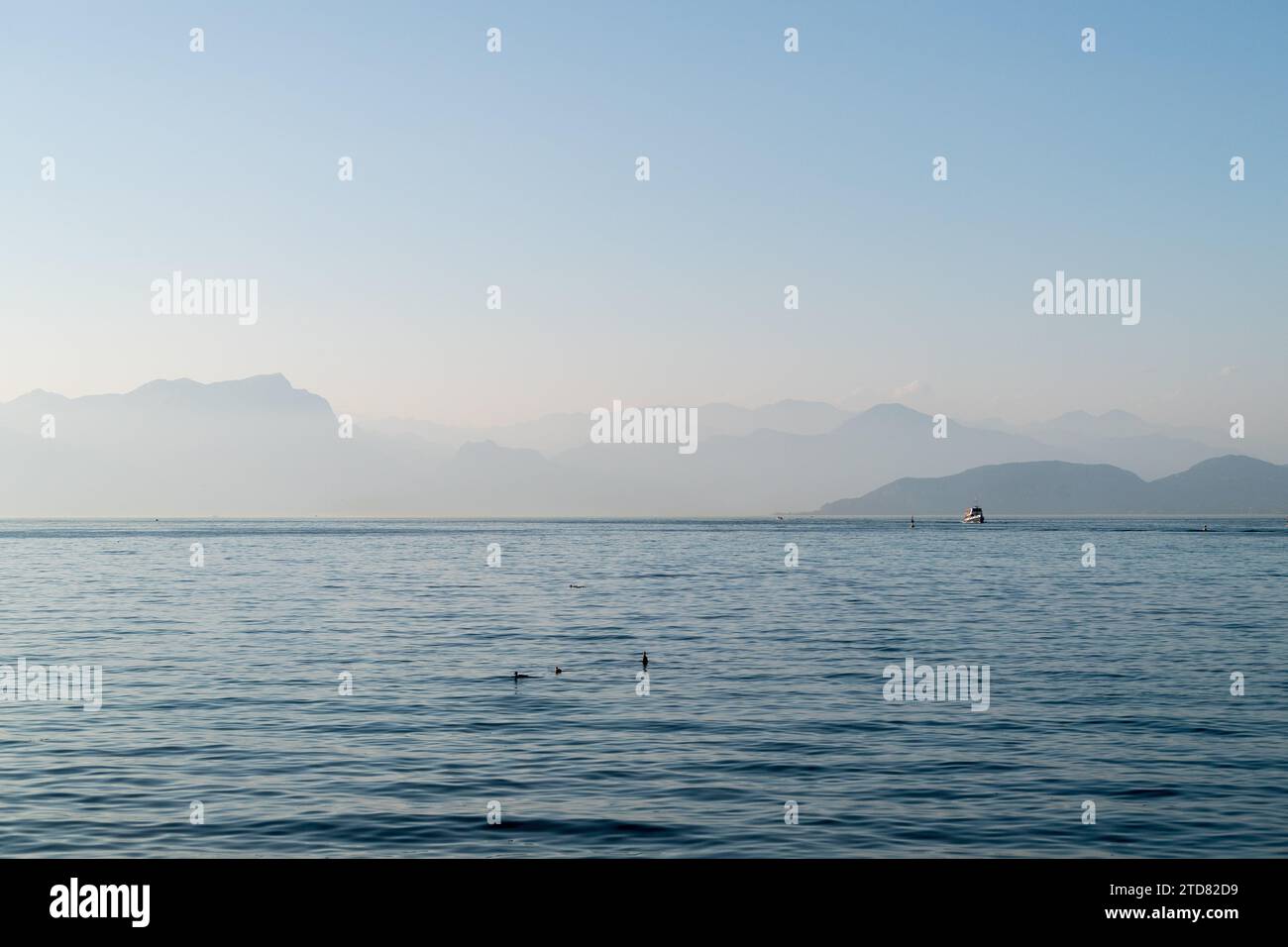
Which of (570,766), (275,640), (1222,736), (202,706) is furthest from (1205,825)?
(275,640)

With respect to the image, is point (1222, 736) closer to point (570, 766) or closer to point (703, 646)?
point (570, 766)

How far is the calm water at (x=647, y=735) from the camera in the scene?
20.3 metres

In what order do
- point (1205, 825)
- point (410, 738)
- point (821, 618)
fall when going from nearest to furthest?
point (1205, 825)
point (410, 738)
point (821, 618)

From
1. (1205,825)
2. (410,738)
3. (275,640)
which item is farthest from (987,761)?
(275,640)

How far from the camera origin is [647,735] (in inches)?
1153

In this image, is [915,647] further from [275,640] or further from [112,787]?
[112,787]

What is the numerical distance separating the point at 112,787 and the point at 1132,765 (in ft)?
68.8

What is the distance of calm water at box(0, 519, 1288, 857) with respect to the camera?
799 inches

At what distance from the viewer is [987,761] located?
1022 inches
